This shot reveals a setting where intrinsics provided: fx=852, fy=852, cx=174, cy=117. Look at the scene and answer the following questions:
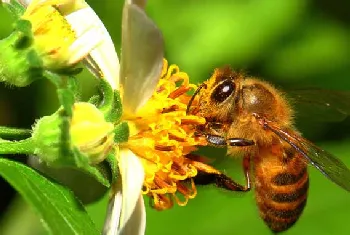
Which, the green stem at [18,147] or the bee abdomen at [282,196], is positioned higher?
the green stem at [18,147]

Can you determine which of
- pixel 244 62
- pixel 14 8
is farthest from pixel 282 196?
pixel 244 62

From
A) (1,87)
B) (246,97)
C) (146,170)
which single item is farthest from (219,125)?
(1,87)

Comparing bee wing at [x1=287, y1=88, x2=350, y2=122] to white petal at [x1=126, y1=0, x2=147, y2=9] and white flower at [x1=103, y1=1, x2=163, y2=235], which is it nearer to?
white flower at [x1=103, y1=1, x2=163, y2=235]

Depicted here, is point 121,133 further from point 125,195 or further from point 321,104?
point 321,104

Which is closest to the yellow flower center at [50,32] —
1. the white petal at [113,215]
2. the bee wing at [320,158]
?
the white petal at [113,215]

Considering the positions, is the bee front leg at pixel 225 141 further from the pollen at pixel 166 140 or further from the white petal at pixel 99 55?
the white petal at pixel 99 55
